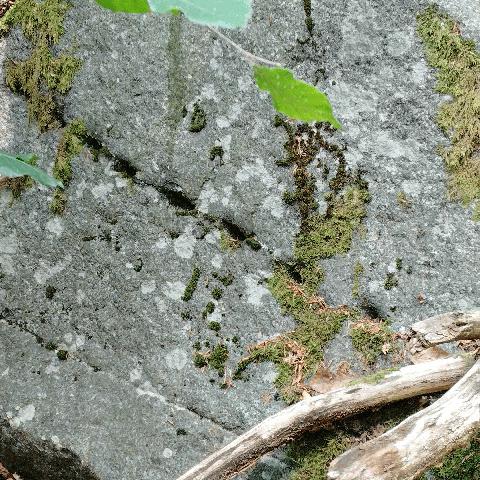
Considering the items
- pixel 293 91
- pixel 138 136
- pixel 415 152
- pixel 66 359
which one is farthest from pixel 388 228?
pixel 293 91

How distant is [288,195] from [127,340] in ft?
3.06

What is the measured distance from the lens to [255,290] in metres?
2.53

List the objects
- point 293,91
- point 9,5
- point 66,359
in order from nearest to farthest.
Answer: point 293,91 < point 66,359 < point 9,5

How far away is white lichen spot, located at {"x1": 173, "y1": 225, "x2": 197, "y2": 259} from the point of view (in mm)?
2586

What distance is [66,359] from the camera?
272 centimetres

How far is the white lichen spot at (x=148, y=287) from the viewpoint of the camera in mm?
2619

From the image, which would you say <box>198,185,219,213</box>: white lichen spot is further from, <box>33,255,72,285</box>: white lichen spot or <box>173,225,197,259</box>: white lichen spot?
<box>33,255,72,285</box>: white lichen spot

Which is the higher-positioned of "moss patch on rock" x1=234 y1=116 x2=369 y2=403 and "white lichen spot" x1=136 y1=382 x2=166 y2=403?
"moss patch on rock" x1=234 y1=116 x2=369 y2=403

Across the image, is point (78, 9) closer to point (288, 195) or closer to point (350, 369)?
point (288, 195)

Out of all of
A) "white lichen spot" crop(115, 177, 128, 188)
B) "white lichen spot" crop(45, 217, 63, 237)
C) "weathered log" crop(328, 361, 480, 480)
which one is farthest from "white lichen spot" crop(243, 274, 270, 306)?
"white lichen spot" crop(45, 217, 63, 237)

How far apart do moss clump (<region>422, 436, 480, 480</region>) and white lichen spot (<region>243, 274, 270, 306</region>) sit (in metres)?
0.92

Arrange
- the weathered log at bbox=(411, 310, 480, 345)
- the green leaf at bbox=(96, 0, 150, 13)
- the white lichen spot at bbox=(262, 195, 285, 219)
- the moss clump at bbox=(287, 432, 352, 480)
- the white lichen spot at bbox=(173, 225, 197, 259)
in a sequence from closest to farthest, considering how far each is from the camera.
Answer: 1. the green leaf at bbox=(96, 0, 150, 13)
2. the weathered log at bbox=(411, 310, 480, 345)
3. the moss clump at bbox=(287, 432, 352, 480)
4. the white lichen spot at bbox=(262, 195, 285, 219)
5. the white lichen spot at bbox=(173, 225, 197, 259)

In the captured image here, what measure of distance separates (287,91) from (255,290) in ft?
6.55

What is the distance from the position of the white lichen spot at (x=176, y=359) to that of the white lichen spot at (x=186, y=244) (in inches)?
15.8
